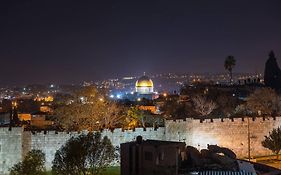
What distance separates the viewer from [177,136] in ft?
104

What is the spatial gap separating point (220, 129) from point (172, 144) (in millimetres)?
11776

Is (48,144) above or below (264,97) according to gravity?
below

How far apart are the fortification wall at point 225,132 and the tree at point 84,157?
8.72 metres

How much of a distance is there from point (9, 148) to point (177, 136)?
1012cm

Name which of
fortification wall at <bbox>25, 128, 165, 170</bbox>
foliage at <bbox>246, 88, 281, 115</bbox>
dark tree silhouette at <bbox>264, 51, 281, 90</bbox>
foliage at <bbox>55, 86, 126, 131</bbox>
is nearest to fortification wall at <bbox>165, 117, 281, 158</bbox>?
fortification wall at <bbox>25, 128, 165, 170</bbox>

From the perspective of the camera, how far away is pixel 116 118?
43.1m

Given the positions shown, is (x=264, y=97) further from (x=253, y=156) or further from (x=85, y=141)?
(x=85, y=141)

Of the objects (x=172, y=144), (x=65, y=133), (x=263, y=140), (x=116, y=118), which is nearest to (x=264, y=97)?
(x=116, y=118)

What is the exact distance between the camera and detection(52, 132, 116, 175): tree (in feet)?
72.4

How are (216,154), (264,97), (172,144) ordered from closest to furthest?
1. (172,144)
2. (216,154)
3. (264,97)

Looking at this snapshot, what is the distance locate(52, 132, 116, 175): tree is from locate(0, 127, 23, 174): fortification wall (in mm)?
3919

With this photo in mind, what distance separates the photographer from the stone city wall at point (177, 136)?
26.1 metres

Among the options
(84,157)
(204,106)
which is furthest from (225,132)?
(204,106)

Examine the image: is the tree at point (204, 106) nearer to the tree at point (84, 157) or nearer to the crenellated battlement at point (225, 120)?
the crenellated battlement at point (225, 120)
